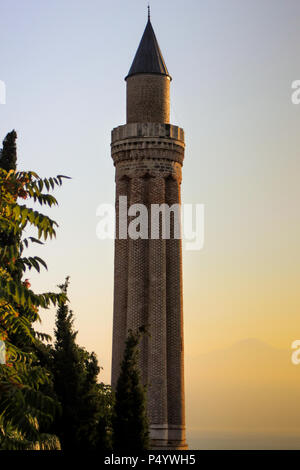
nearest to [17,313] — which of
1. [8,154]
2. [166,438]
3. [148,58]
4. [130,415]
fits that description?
[8,154]

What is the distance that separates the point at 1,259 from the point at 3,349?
5.30ft

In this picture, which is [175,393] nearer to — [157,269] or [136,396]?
[157,269]

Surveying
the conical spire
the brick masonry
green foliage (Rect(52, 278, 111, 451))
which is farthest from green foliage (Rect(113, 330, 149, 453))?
the conical spire

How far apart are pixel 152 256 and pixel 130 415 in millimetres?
15025

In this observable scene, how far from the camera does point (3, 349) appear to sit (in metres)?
13.8

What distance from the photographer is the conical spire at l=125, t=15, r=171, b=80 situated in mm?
39438

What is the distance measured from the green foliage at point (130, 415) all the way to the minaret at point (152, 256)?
1201 centimetres

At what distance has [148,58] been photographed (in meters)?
39.9

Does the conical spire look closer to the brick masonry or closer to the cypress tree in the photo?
the brick masonry

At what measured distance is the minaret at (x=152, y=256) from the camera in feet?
119

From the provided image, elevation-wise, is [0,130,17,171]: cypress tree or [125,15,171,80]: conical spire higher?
[125,15,171,80]: conical spire

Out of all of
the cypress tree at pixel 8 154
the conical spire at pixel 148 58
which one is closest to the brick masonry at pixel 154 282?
the conical spire at pixel 148 58

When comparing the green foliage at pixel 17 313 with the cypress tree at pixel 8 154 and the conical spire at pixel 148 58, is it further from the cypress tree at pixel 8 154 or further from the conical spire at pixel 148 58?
the conical spire at pixel 148 58
